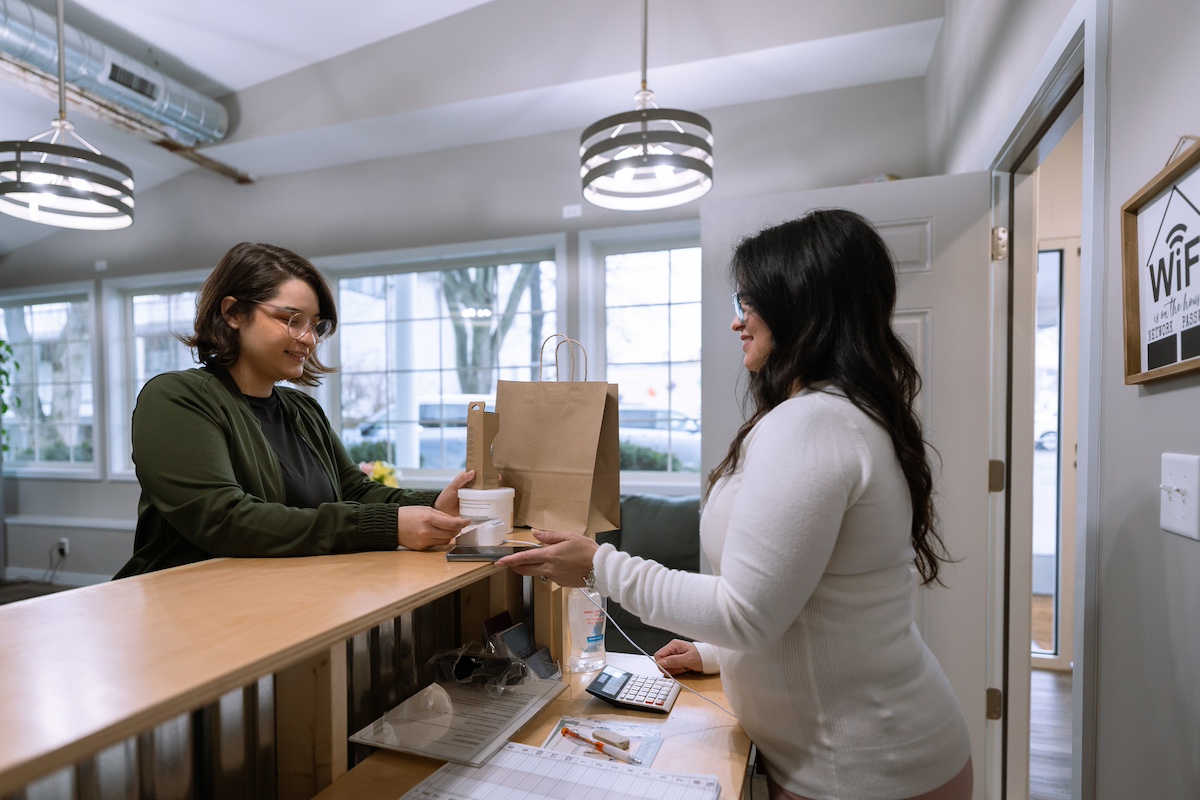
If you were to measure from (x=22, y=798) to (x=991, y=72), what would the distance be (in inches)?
93.9

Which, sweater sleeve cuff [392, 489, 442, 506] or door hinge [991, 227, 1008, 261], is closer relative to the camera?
sweater sleeve cuff [392, 489, 442, 506]

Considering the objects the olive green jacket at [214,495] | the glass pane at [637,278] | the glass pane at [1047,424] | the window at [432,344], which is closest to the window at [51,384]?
the window at [432,344]

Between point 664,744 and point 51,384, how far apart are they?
213 inches

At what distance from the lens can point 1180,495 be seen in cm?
89

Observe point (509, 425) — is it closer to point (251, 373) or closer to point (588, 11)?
point (251, 373)

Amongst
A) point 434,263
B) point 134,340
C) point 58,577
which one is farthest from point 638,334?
point 58,577

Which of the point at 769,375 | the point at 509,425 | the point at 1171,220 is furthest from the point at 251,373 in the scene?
the point at 1171,220

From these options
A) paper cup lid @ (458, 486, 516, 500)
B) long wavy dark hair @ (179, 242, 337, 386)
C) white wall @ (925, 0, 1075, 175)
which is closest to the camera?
paper cup lid @ (458, 486, 516, 500)

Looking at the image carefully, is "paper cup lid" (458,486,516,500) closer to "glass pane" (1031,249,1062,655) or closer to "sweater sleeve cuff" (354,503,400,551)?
"sweater sleeve cuff" (354,503,400,551)

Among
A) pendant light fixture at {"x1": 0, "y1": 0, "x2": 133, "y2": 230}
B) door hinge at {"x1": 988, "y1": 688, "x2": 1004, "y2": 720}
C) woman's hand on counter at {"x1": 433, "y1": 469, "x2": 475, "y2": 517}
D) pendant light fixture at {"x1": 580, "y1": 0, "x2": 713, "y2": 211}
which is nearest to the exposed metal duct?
pendant light fixture at {"x1": 0, "y1": 0, "x2": 133, "y2": 230}

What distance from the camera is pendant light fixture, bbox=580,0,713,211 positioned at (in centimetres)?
168

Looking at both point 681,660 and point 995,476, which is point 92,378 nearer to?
point 681,660

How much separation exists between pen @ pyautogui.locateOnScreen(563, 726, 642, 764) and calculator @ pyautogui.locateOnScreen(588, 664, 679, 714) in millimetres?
139

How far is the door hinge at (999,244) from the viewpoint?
199cm
